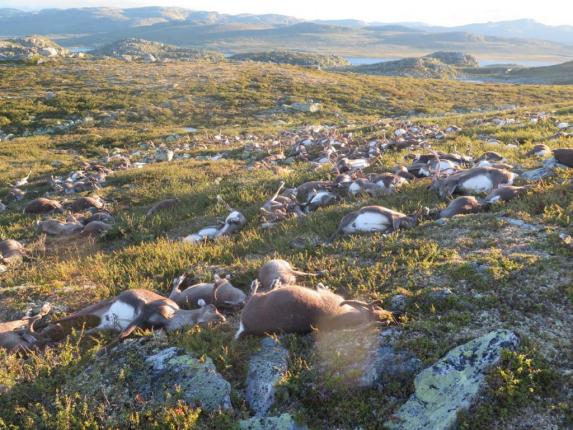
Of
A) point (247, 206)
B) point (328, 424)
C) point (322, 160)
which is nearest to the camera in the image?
point (328, 424)

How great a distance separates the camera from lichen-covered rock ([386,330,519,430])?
151 inches

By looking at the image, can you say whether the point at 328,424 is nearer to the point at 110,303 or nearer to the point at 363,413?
the point at 363,413

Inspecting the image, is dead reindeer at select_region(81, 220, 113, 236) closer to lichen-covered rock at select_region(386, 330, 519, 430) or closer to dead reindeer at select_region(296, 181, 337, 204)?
dead reindeer at select_region(296, 181, 337, 204)

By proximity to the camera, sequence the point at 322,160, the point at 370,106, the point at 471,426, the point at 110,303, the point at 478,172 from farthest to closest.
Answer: the point at 370,106
the point at 322,160
the point at 478,172
the point at 110,303
the point at 471,426

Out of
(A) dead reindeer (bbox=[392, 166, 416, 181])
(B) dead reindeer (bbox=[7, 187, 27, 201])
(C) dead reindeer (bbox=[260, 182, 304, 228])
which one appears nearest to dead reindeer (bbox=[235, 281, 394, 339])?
(C) dead reindeer (bbox=[260, 182, 304, 228])

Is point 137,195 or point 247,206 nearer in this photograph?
point 247,206

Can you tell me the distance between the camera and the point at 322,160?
15680 mm

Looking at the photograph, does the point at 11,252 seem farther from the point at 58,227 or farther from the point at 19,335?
the point at 19,335

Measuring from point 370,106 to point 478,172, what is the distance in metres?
27.9

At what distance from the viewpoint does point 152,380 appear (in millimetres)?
4617

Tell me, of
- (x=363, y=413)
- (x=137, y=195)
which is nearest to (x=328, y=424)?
(x=363, y=413)

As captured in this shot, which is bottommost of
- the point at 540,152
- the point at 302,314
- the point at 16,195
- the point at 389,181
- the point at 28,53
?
the point at 16,195

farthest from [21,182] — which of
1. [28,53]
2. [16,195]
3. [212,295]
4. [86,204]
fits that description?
[28,53]

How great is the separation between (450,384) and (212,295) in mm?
3365
